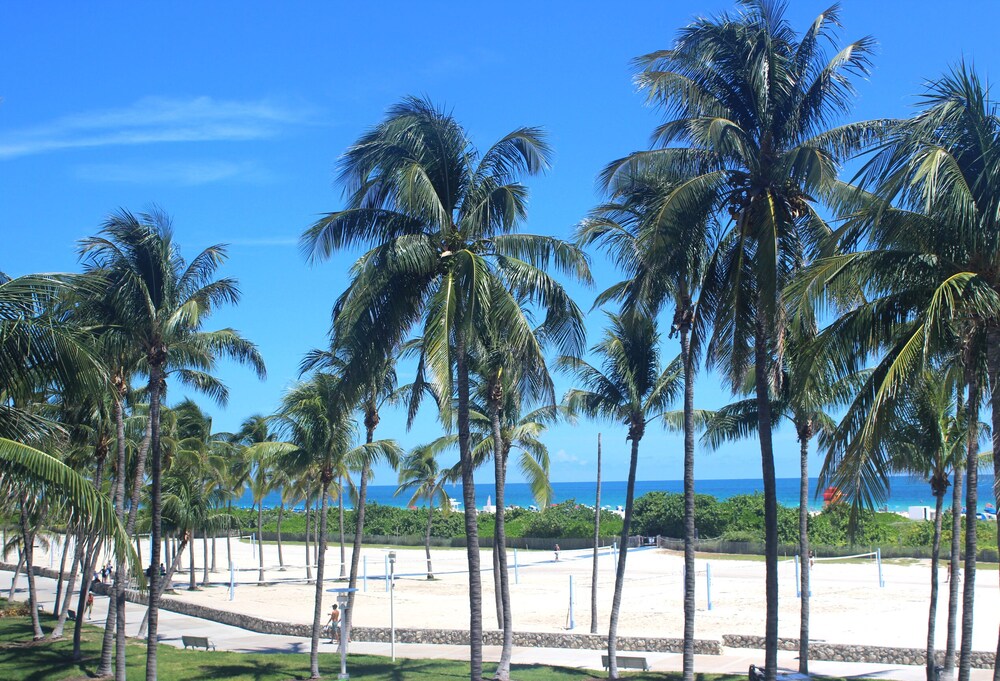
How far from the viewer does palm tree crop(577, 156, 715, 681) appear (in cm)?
1403

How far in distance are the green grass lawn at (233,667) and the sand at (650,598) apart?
6.86m

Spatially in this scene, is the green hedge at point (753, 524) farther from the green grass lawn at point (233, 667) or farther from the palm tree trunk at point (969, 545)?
the palm tree trunk at point (969, 545)

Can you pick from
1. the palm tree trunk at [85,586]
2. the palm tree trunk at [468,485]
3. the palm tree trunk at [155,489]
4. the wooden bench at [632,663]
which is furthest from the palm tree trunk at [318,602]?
the wooden bench at [632,663]

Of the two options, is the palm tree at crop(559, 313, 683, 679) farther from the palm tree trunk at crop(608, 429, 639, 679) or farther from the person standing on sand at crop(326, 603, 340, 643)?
Answer: the person standing on sand at crop(326, 603, 340, 643)

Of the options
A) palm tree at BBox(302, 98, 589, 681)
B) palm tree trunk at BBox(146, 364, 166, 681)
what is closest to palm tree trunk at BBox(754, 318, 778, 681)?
palm tree at BBox(302, 98, 589, 681)

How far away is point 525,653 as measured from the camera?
25.3m

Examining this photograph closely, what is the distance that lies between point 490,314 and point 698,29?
19.4 feet

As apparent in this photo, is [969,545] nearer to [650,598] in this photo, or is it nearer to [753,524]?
[650,598]

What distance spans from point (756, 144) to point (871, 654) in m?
15.1

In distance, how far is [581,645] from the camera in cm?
2578

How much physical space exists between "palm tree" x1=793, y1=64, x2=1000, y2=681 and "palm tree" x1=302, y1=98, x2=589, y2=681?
587 cm

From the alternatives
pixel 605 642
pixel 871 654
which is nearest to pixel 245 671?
pixel 605 642

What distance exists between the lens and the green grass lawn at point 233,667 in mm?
20766

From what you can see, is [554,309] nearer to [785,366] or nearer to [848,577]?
[785,366]
